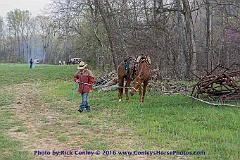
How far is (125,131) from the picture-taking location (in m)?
8.22

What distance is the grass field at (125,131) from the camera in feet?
20.7

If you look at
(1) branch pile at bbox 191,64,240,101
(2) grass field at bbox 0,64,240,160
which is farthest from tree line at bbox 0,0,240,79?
(2) grass field at bbox 0,64,240,160

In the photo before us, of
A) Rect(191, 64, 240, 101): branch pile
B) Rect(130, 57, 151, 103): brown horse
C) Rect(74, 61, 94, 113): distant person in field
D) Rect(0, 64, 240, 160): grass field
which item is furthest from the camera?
Rect(130, 57, 151, 103): brown horse

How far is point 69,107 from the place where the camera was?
12.6 metres

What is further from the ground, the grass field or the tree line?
the tree line

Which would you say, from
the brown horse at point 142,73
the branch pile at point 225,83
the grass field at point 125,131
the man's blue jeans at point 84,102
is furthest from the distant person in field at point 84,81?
the branch pile at point 225,83

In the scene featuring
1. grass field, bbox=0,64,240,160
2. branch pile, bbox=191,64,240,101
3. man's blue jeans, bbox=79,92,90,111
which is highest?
branch pile, bbox=191,64,240,101

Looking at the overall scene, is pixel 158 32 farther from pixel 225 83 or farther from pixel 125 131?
pixel 125 131

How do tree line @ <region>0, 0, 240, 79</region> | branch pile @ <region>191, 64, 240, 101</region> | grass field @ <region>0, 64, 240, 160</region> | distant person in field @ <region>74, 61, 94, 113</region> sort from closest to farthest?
1. grass field @ <region>0, 64, 240, 160</region>
2. branch pile @ <region>191, 64, 240, 101</region>
3. distant person in field @ <region>74, 61, 94, 113</region>
4. tree line @ <region>0, 0, 240, 79</region>

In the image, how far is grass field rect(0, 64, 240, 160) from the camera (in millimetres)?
6324

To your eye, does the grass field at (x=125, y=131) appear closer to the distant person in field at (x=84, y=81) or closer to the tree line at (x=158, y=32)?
the distant person in field at (x=84, y=81)

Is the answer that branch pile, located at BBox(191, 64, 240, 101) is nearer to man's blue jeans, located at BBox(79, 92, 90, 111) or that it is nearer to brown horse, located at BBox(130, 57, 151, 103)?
brown horse, located at BBox(130, 57, 151, 103)

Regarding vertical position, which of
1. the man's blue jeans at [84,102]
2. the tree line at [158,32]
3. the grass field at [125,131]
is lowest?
the grass field at [125,131]

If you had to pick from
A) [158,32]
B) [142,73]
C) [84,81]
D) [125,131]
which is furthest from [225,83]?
[158,32]
